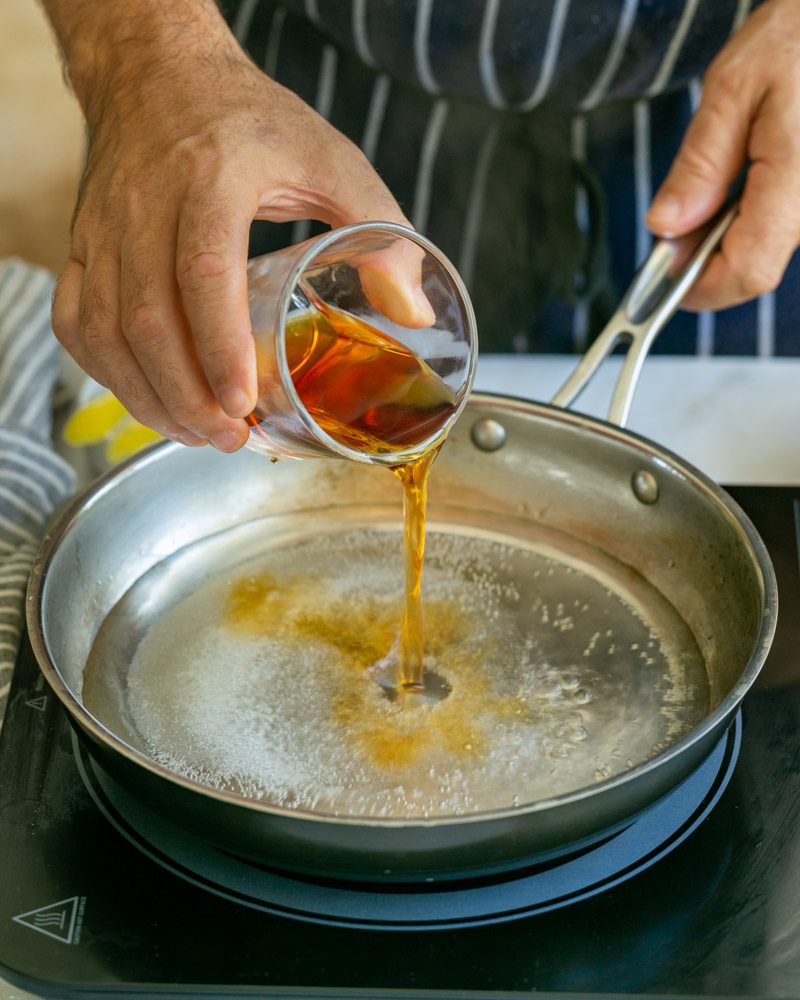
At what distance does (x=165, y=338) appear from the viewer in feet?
2.19

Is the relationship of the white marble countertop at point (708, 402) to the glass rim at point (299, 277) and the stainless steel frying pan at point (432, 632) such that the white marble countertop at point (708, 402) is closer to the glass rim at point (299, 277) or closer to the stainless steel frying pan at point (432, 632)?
the stainless steel frying pan at point (432, 632)

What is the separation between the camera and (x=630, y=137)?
1.23 m

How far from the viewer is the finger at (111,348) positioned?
2.31 ft

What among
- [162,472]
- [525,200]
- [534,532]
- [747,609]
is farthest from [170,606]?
[525,200]

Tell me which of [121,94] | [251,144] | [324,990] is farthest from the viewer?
[121,94]

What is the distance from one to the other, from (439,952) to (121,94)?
0.56 metres

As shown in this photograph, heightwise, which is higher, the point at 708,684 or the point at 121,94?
the point at 121,94

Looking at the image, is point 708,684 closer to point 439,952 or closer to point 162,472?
point 439,952

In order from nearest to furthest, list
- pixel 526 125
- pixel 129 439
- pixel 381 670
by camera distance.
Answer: pixel 381 670 < pixel 129 439 < pixel 526 125

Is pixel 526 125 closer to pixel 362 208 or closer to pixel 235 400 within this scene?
pixel 362 208

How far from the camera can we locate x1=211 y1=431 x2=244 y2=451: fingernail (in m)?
0.69

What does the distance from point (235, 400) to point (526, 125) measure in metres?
0.72

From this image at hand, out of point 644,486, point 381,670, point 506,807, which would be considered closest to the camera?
point 506,807

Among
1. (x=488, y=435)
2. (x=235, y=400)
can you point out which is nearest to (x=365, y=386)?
(x=235, y=400)
